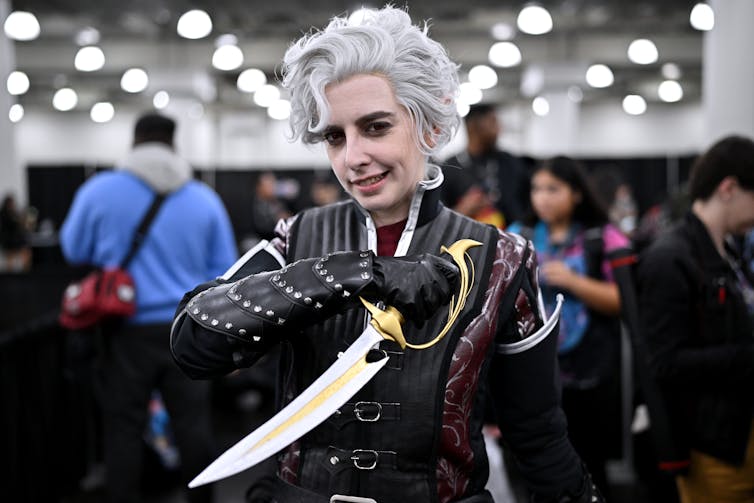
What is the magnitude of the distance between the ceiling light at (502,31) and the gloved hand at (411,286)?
12.2m

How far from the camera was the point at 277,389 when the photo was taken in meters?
1.38

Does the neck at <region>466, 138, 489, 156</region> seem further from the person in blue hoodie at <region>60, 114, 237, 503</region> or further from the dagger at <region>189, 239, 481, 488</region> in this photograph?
the dagger at <region>189, 239, 481, 488</region>

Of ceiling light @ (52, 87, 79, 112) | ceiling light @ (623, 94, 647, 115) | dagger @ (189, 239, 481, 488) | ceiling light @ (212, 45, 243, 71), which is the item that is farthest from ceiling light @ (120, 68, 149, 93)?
dagger @ (189, 239, 481, 488)

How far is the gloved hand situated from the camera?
3.72ft

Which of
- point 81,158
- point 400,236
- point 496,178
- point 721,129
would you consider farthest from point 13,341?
point 81,158

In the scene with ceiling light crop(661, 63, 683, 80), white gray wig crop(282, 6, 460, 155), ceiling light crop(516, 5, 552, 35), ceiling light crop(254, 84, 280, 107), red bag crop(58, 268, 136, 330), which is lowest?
red bag crop(58, 268, 136, 330)

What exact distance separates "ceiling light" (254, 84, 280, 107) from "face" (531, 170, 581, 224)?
14.9 m

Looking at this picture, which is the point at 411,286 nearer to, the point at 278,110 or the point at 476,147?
the point at 476,147

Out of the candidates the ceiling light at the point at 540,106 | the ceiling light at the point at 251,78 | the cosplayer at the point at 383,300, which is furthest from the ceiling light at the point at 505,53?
the cosplayer at the point at 383,300

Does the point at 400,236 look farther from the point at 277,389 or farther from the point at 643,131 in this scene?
the point at 643,131

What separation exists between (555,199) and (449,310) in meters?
1.95

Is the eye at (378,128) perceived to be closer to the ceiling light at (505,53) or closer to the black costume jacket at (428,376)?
the black costume jacket at (428,376)

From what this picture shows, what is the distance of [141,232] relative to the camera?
3.04m

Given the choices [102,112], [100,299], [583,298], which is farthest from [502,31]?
[102,112]
